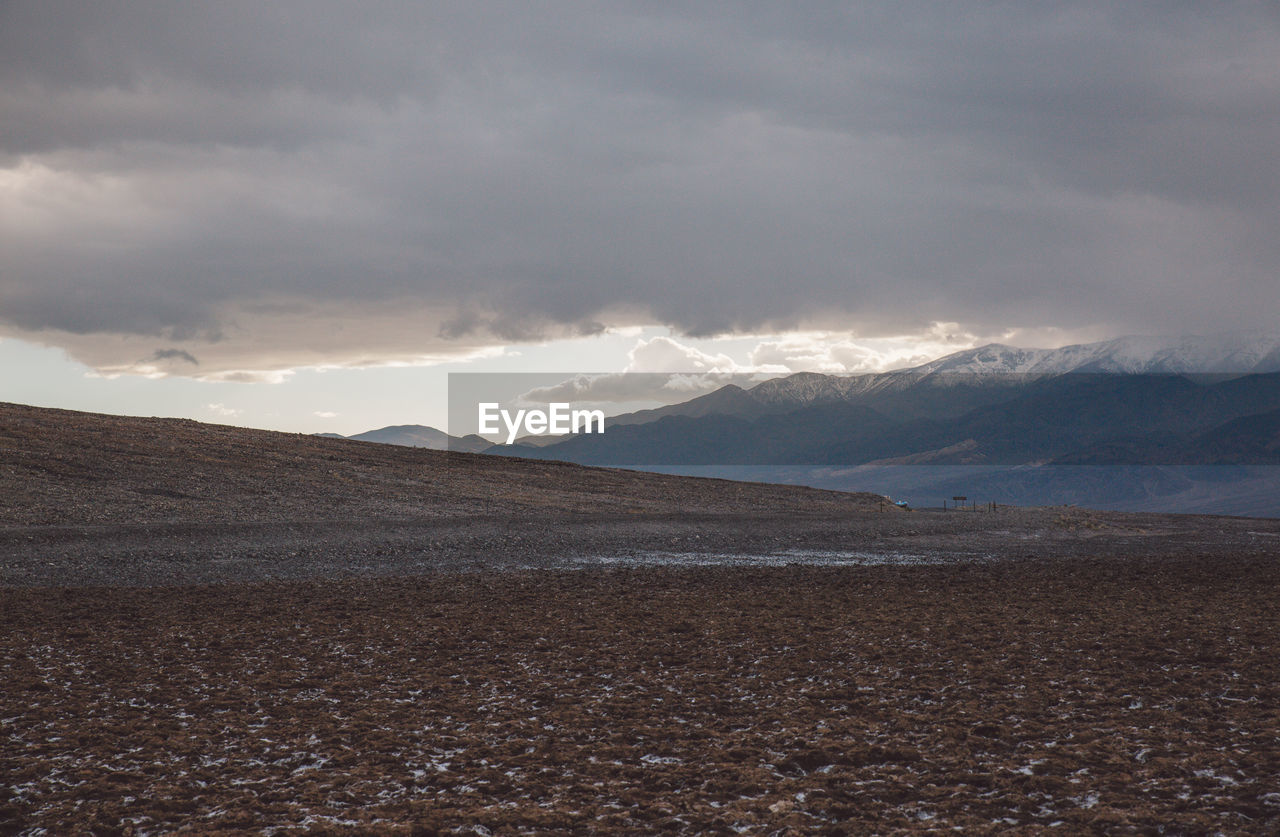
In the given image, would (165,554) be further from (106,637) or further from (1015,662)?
(1015,662)

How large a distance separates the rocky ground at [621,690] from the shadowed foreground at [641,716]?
6cm

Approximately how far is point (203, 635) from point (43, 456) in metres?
42.2

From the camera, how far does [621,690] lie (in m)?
14.5

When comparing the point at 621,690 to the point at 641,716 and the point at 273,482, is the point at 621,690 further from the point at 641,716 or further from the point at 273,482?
Answer: the point at 273,482

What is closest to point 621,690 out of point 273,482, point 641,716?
point 641,716

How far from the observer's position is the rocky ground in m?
9.65

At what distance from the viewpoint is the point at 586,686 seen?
14758mm

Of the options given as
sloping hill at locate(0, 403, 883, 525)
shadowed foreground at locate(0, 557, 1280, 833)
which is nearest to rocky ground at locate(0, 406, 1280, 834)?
shadowed foreground at locate(0, 557, 1280, 833)

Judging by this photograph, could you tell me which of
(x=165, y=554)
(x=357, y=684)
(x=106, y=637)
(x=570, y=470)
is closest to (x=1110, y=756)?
(x=357, y=684)

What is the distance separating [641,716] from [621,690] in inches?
59.8

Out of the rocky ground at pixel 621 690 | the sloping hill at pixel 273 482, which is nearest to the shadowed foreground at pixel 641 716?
the rocky ground at pixel 621 690

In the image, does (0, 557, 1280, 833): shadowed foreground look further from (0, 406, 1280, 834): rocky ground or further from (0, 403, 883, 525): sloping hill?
(0, 403, 883, 525): sloping hill

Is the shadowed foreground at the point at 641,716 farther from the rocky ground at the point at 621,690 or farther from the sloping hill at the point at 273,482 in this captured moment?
the sloping hill at the point at 273,482

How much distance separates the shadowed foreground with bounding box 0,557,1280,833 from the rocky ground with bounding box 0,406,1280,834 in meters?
0.06
